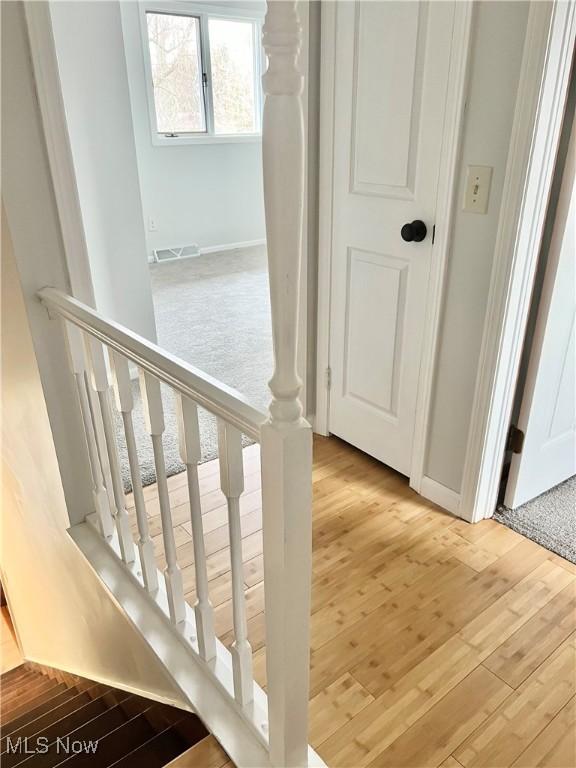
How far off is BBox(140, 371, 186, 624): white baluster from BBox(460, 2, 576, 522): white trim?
1.04 m

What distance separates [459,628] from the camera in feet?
5.37

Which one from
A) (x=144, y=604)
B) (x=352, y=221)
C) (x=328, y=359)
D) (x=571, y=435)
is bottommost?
(x=144, y=604)

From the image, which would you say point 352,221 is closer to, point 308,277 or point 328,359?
point 308,277

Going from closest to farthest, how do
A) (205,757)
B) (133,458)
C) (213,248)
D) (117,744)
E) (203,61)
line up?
(205,757)
(133,458)
(117,744)
(203,61)
(213,248)

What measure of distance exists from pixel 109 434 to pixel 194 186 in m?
4.83

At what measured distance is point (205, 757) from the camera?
1.27 metres

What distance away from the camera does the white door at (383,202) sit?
1797mm

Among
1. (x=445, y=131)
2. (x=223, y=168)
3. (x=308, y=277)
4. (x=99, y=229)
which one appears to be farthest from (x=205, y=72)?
(x=445, y=131)

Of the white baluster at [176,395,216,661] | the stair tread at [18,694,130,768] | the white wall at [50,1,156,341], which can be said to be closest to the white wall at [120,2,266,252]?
the white wall at [50,1,156,341]

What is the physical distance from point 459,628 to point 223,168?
546 centimetres

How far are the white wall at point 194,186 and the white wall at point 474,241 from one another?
4327 mm

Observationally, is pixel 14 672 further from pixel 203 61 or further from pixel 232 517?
pixel 203 61

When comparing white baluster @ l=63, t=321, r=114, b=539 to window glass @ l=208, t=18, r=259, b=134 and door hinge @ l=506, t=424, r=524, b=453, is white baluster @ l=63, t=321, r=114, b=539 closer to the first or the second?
door hinge @ l=506, t=424, r=524, b=453

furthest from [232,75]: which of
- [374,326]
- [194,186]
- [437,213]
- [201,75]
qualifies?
[437,213]
